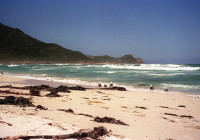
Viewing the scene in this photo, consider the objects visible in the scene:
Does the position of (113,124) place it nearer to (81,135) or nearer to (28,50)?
(81,135)

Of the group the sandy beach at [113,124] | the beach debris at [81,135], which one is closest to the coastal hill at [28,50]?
the sandy beach at [113,124]

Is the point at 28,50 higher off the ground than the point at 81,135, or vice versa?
the point at 28,50

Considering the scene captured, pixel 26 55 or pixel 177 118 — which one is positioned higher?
pixel 26 55

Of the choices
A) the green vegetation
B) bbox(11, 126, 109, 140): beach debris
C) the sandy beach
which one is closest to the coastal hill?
the green vegetation

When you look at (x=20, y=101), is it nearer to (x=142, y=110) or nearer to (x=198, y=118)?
(x=142, y=110)

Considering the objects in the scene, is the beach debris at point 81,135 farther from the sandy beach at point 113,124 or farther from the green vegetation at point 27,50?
the green vegetation at point 27,50

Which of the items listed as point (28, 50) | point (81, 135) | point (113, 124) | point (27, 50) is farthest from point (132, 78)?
point (28, 50)

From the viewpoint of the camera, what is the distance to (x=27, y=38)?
421ft

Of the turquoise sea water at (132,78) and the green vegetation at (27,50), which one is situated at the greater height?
the green vegetation at (27,50)

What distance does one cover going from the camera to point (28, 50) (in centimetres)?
11631

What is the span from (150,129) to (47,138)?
7.94 ft

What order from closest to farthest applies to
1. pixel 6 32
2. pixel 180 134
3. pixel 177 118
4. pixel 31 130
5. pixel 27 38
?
pixel 31 130 → pixel 180 134 → pixel 177 118 → pixel 6 32 → pixel 27 38

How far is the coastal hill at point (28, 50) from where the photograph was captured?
107225 mm

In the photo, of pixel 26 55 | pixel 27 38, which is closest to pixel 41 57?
pixel 26 55
